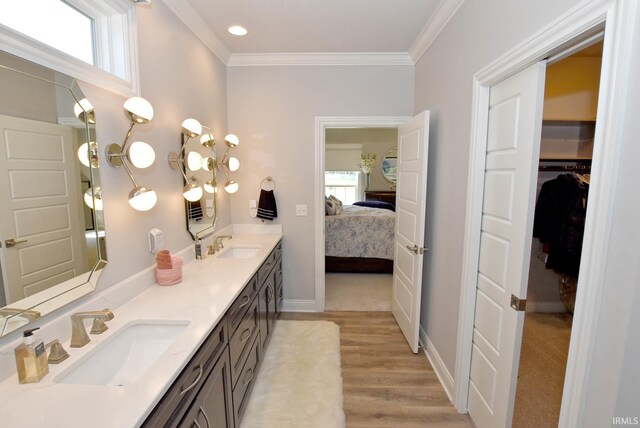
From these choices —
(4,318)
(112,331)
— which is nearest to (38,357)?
(4,318)

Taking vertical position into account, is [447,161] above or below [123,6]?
below

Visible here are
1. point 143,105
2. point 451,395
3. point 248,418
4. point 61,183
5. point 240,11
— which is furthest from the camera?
point 240,11

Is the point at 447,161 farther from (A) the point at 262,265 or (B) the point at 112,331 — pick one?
(B) the point at 112,331

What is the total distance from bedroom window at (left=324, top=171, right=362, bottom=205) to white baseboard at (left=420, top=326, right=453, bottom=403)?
5770mm

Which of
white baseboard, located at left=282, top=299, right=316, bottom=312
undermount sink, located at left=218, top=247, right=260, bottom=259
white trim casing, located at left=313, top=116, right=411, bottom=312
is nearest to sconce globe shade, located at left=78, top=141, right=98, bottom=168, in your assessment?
undermount sink, located at left=218, top=247, right=260, bottom=259

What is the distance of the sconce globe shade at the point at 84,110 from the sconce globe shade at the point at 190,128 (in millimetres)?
732

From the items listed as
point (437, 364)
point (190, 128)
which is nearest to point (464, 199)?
point (437, 364)

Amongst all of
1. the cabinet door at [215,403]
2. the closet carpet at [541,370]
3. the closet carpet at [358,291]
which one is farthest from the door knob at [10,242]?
the closet carpet at [358,291]

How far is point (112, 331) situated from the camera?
4.02 ft

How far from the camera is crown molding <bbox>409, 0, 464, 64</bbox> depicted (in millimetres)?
1951

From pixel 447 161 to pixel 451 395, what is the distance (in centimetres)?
162

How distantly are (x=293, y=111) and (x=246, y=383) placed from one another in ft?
8.01

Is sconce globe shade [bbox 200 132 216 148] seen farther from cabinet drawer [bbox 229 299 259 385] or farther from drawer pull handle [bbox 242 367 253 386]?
drawer pull handle [bbox 242 367 253 386]

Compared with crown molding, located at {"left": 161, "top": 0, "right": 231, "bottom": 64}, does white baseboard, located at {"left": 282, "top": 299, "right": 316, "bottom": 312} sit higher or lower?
lower
